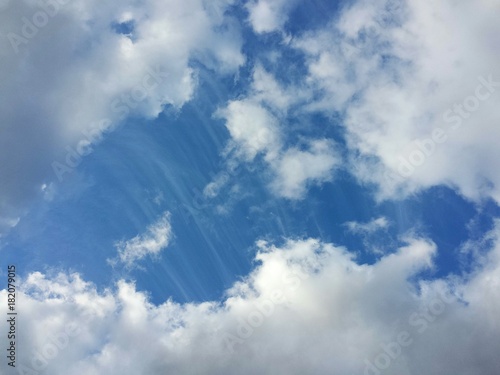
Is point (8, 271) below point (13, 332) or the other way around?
the other way around

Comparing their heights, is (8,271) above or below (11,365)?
above

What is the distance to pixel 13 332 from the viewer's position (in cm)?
10812

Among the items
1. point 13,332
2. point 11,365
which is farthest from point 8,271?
point 11,365

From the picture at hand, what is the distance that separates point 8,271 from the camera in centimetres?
10619

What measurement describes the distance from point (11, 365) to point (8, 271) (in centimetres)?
3054

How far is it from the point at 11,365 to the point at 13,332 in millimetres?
10402

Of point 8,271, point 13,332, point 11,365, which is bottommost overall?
point 11,365

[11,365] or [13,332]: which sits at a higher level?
[13,332]

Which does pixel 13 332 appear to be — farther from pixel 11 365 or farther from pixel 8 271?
pixel 8 271
